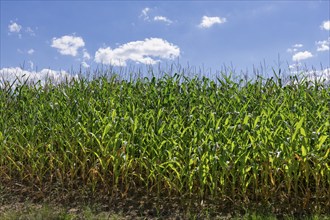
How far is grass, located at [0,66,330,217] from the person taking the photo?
471 cm

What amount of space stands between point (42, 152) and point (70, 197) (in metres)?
0.95

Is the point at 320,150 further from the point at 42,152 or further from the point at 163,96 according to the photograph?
the point at 42,152

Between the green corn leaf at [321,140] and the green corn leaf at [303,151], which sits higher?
the green corn leaf at [321,140]

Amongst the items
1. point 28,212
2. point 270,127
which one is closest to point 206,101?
point 270,127

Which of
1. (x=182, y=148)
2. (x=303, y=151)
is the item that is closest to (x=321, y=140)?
(x=303, y=151)

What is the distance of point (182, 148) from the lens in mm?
5074

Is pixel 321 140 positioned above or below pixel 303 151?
above

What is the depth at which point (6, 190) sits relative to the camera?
5.56 metres

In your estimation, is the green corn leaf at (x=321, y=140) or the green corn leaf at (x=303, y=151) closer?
the green corn leaf at (x=303, y=151)

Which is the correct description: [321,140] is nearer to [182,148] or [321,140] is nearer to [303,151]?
[303,151]

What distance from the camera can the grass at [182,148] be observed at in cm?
471

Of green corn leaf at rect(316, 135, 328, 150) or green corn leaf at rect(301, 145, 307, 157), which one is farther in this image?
green corn leaf at rect(316, 135, 328, 150)

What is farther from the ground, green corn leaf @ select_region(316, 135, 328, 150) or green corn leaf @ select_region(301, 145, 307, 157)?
green corn leaf @ select_region(316, 135, 328, 150)

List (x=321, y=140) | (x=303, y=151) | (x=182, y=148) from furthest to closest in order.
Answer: (x=182, y=148) < (x=321, y=140) < (x=303, y=151)
